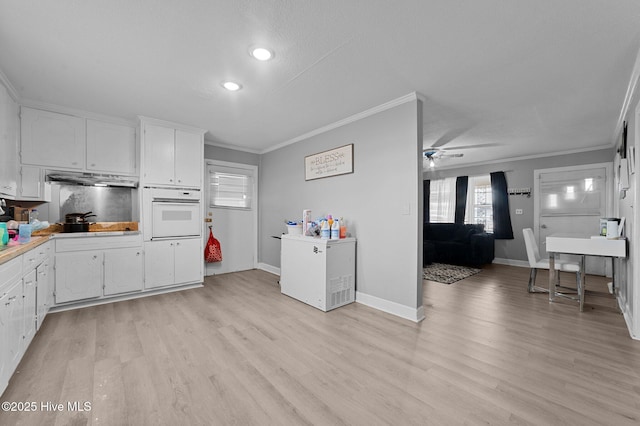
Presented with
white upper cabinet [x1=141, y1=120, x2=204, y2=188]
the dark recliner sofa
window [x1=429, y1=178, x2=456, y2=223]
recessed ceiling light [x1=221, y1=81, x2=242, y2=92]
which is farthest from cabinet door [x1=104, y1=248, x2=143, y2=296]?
window [x1=429, y1=178, x2=456, y2=223]

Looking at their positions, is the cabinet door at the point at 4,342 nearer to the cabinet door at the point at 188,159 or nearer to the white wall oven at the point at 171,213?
the white wall oven at the point at 171,213

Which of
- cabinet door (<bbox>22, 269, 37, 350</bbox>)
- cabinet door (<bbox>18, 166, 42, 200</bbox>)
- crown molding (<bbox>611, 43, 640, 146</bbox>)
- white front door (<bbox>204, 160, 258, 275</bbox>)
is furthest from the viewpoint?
white front door (<bbox>204, 160, 258, 275</bbox>)

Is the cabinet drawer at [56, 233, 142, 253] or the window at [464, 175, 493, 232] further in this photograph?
the window at [464, 175, 493, 232]

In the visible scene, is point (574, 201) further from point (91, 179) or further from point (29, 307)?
point (91, 179)

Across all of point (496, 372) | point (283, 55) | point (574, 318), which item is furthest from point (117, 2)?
point (574, 318)

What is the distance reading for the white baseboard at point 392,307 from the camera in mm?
2900

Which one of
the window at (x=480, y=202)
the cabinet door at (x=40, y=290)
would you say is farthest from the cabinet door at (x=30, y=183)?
the window at (x=480, y=202)

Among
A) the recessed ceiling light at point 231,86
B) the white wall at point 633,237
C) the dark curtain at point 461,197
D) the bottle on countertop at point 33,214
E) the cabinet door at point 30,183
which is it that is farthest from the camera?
the dark curtain at point 461,197

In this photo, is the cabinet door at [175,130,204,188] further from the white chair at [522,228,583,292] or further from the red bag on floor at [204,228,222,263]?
the white chair at [522,228,583,292]

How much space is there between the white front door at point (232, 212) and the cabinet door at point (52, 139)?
1.77m

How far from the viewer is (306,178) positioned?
4.36 metres

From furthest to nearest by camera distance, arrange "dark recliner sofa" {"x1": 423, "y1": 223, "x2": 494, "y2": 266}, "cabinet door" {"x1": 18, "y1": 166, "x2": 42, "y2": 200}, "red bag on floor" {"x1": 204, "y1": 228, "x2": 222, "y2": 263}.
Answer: "dark recliner sofa" {"x1": 423, "y1": 223, "x2": 494, "y2": 266} → "red bag on floor" {"x1": 204, "y1": 228, "x2": 222, "y2": 263} → "cabinet door" {"x1": 18, "y1": 166, "x2": 42, "y2": 200}

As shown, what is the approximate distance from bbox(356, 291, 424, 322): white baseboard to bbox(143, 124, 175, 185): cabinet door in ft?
10.2

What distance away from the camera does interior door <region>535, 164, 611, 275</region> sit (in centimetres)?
509
